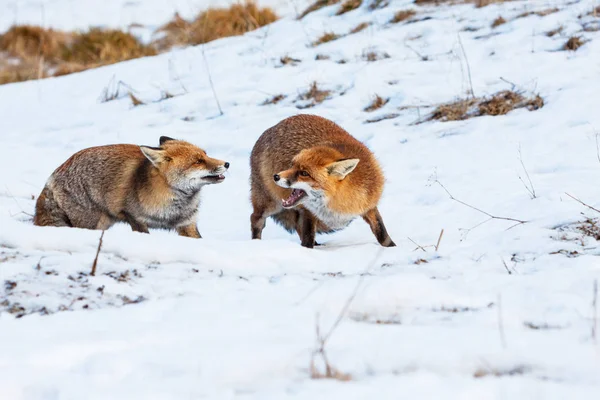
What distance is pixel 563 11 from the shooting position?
9.34 m

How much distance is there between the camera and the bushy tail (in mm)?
5770

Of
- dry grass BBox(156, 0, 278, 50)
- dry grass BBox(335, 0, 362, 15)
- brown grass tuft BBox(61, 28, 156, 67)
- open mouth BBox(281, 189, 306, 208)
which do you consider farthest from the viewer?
brown grass tuft BBox(61, 28, 156, 67)

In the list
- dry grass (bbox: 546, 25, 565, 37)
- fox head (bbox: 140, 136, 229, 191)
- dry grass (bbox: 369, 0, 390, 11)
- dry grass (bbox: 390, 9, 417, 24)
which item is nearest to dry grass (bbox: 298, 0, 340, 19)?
dry grass (bbox: 369, 0, 390, 11)

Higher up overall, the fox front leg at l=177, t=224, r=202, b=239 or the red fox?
the red fox

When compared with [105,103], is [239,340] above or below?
above

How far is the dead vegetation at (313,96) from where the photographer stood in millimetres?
8930

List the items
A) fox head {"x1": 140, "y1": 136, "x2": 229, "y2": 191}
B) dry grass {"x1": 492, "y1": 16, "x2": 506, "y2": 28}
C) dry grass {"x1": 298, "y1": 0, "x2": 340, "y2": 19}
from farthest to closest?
1. dry grass {"x1": 298, "y1": 0, "x2": 340, "y2": 19}
2. dry grass {"x1": 492, "y1": 16, "x2": 506, "y2": 28}
3. fox head {"x1": 140, "y1": 136, "x2": 229, "y2": 191}

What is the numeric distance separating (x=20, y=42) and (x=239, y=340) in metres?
13.9

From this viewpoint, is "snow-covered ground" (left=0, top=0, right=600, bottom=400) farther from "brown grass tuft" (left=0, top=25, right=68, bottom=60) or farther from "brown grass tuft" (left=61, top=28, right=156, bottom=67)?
"brown grass tuft" (left=0, top=25, right=68, bottom=60)

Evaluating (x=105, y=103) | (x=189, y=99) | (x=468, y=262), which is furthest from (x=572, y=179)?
(x=105, y=103)

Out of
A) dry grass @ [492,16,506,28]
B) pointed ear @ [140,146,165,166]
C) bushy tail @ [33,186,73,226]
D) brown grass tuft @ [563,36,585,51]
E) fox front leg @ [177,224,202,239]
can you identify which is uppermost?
pointed ear @ [140,146,165,166]

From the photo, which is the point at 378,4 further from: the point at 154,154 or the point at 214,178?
the point at 154,154

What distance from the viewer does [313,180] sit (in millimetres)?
5195

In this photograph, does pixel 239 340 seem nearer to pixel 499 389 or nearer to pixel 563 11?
pixel 499 389
